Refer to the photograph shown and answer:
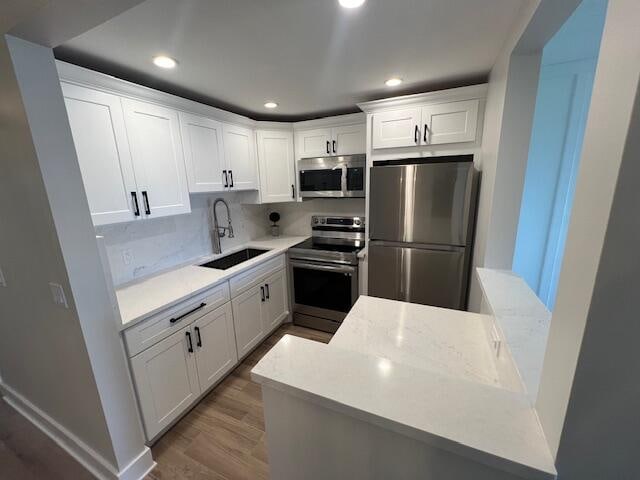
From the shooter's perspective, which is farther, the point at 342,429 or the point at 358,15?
the point at 358,15

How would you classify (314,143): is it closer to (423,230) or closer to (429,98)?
(429,98)

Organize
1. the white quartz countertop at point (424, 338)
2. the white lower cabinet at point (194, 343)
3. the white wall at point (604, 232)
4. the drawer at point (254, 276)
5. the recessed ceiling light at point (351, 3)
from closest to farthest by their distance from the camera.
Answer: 1. the white wall at point (604, 232)
2. the white quartz countertop at point (424, 338)
3. the recessed ceiling light at point (351, 3)
4. the white lower cabinet at point (194, 343)
5. the drawer at point (254, 276)

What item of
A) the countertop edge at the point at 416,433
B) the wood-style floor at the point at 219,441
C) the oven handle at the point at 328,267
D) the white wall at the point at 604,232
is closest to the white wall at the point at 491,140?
the white wall at the point at 604,232

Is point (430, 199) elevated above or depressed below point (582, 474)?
above

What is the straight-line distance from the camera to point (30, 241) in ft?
4.14

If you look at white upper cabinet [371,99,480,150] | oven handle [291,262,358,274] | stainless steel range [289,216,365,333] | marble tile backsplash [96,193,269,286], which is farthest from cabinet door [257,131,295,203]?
white upper cabinet [371,99,480,150]

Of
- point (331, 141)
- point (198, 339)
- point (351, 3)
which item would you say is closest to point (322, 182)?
point (331, 141)

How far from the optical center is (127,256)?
1.96 metres

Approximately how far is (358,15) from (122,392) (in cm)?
222

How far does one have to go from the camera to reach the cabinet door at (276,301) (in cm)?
262

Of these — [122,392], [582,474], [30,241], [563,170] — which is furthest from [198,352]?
[563,170]

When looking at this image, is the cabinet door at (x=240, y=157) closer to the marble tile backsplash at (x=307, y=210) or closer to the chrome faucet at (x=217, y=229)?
the chrome faucet at (x=217, y=229)

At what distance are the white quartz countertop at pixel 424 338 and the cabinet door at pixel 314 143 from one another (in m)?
1.92

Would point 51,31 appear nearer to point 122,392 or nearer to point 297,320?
point 122,392
